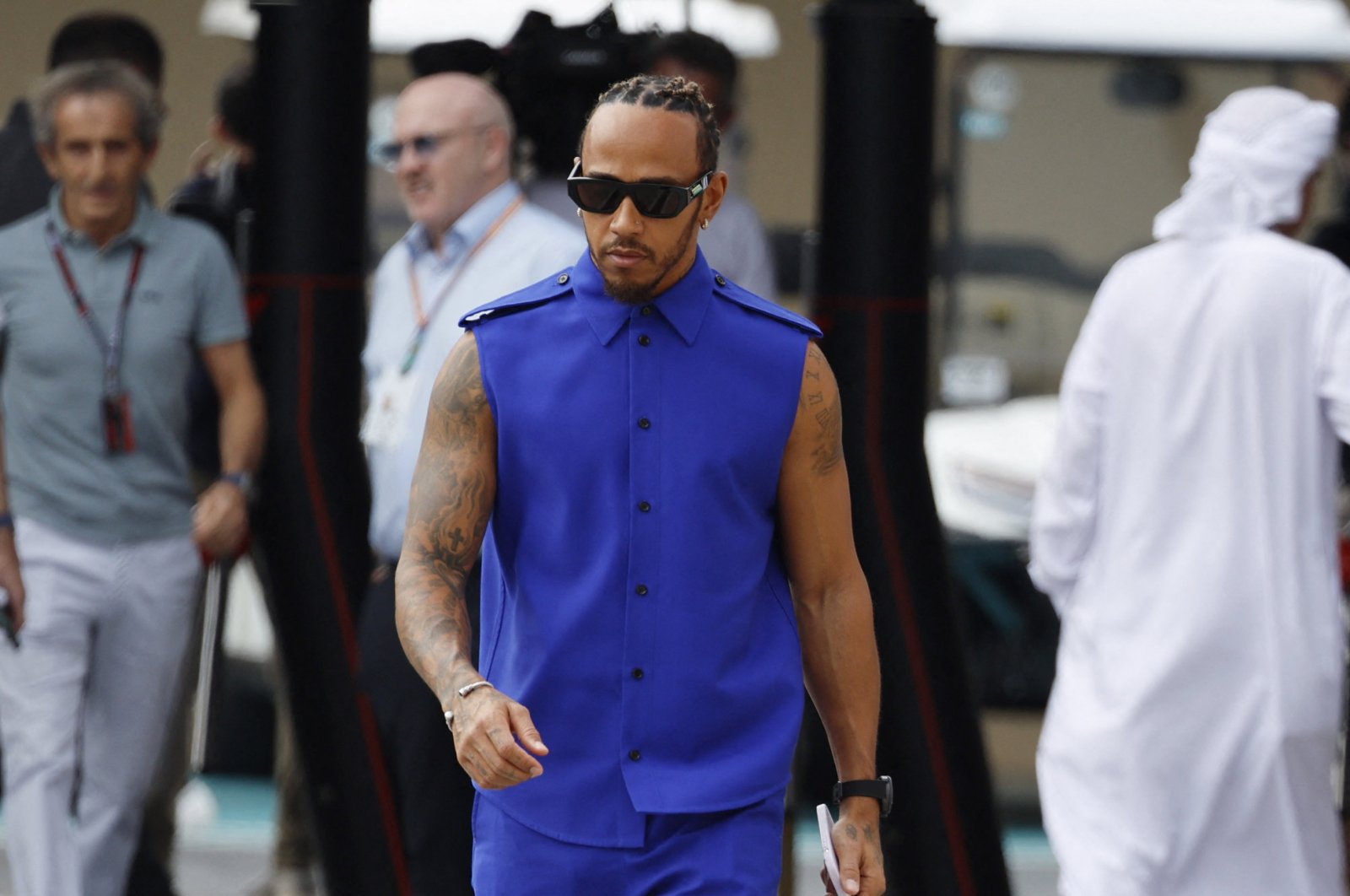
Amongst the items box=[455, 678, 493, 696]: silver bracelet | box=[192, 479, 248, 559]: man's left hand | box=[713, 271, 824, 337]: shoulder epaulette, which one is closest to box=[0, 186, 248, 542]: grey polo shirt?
box=[192, 479, 248, 559]: man's left hand

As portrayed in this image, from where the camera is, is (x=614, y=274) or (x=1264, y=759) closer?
(x=614, y=274)

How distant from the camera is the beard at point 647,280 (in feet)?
9.79

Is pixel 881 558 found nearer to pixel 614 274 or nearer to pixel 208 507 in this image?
pixel 208 507

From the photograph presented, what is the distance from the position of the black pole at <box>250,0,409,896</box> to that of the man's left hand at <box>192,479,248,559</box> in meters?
0.06

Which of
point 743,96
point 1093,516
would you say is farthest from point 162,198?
point 1093,516

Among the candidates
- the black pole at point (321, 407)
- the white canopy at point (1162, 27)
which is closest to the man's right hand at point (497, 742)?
the black pole at point (321, 407)

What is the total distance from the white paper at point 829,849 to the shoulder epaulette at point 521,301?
709 millimetres

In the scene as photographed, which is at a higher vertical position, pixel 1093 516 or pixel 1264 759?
pixel 1093 516

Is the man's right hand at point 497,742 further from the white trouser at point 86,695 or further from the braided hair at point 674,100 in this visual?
the white trouser at point 86,695

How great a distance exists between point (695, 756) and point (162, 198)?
5051 mm

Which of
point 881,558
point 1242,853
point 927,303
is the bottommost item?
point 1242,853

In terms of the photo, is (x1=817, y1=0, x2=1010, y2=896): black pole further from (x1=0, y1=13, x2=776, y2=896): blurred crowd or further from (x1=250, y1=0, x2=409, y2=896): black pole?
(x1=250, y1=0, x2=409, y2=896): black pole

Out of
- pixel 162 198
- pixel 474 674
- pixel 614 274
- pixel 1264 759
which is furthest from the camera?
pixel 162 198

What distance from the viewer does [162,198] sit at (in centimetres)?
768
